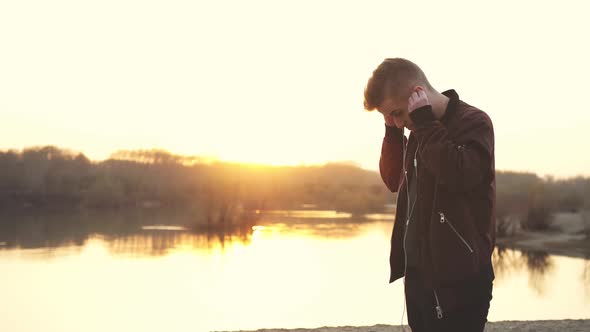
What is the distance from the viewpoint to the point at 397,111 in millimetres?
1591

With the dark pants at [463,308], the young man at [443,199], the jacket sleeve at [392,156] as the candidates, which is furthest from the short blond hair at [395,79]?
the dark pants at [463,308]

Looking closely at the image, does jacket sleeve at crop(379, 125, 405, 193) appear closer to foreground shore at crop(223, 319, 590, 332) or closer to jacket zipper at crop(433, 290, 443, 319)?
jacket zipper at crop(433, 290, 443, 319)

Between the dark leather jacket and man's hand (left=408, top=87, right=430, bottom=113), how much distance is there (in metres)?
0.01

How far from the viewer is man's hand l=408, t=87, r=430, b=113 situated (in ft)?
4.94

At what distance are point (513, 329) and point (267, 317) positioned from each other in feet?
15.8

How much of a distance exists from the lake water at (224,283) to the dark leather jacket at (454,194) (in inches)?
291

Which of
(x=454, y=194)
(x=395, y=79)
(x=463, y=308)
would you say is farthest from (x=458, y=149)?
(x=463, y=308)

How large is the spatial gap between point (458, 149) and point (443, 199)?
0.13 metres

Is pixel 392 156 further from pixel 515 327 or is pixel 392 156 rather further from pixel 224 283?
pixel 224 283

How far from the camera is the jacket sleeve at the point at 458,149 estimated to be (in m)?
1.43

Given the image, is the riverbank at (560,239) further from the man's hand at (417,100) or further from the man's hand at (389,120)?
the man's hand at (417,100)

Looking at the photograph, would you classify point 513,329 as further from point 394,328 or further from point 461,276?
point 461,276

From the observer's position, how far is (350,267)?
14859 millimetres

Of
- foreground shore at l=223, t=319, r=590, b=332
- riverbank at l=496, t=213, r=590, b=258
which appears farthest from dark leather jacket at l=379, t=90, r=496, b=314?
riverbank at l=496, t=213, r=590, b=258
